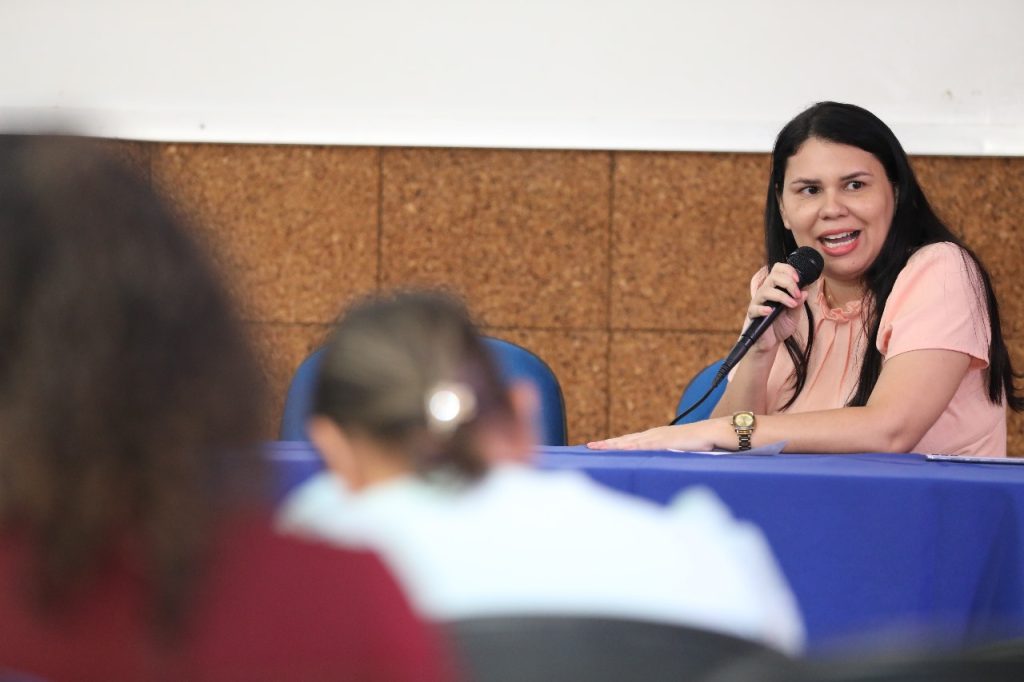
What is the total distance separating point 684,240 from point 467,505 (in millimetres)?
2992

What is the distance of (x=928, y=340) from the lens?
2.09m

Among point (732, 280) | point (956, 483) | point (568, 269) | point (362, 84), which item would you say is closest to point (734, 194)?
point (732, 280)

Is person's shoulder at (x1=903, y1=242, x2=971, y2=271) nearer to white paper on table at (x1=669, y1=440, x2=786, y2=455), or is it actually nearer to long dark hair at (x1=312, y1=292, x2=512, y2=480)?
white paper on table at (x1=669, y1=440, x2=786, y2=455)

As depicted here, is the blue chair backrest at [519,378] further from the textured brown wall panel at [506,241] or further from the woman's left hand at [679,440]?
the textured brown wall panel at [506,241]

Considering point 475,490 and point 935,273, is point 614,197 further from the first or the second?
point 475,490

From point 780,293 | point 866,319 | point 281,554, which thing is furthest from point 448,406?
point 866,319

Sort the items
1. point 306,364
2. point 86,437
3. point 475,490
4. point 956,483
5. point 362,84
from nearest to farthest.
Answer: point 86,437
point 475,490
point 956,483
point 306,364
point 362,84

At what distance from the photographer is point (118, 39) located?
392cm

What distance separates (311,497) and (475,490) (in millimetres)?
352

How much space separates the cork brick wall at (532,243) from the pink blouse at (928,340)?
1477 mm

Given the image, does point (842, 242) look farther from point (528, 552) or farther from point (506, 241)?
point (506, 241)

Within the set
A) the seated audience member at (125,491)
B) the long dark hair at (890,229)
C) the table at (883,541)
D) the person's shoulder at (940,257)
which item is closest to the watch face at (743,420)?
the table at (883,541)

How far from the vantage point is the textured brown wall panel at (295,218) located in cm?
400

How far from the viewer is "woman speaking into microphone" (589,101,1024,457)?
2.02 meters
